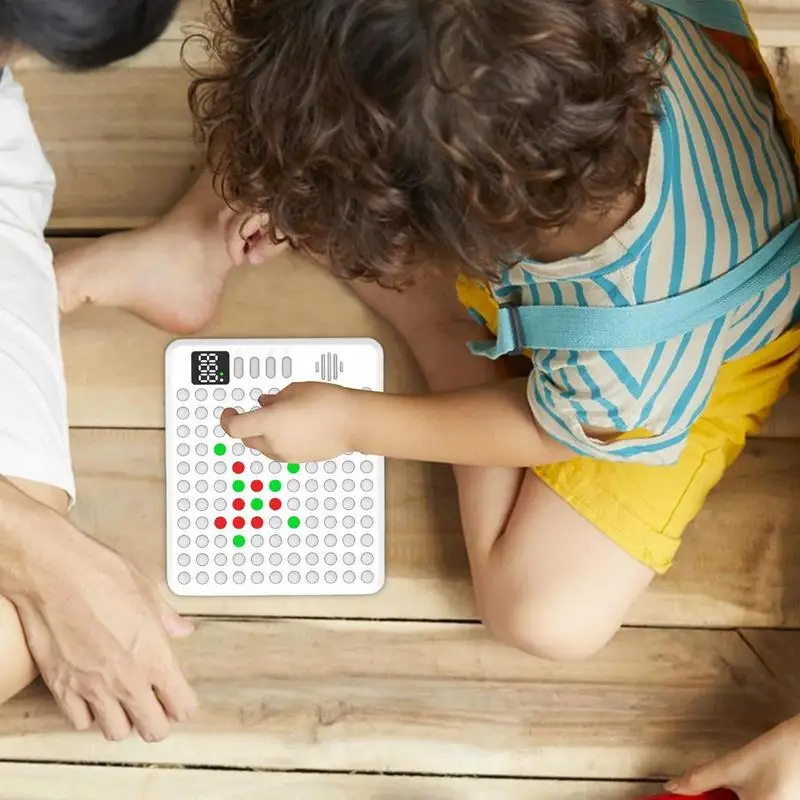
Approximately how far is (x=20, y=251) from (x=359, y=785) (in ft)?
1.62

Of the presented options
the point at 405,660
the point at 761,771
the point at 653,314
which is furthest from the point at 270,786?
the point at 653,314

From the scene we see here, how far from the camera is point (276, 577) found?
830mm

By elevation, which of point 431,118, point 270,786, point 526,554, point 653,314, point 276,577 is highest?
point 431,118

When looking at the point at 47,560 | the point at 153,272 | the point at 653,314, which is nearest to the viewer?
the point at 653,314

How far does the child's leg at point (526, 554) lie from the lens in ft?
2.49

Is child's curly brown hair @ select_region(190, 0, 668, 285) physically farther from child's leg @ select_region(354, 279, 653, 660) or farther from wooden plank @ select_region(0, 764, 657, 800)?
wooden plank @ select_region(0, 764, 657, 800)

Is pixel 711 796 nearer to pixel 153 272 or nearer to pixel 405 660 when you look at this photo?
pixel 405 660

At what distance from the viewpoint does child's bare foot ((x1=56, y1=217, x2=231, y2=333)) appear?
2.66 ft

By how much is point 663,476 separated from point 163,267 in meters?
0.43

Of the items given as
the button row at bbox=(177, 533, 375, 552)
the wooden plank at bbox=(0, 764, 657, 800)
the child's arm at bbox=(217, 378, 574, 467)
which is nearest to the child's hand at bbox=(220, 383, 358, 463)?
the child's arm at bbox=(217, 378, 574, 467)

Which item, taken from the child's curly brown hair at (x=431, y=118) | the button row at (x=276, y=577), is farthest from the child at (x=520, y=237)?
the button row at (x=276, y=577)

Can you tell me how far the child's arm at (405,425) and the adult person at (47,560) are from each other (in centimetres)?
14

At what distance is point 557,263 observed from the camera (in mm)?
560

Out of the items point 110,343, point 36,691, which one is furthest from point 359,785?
point 110,343
